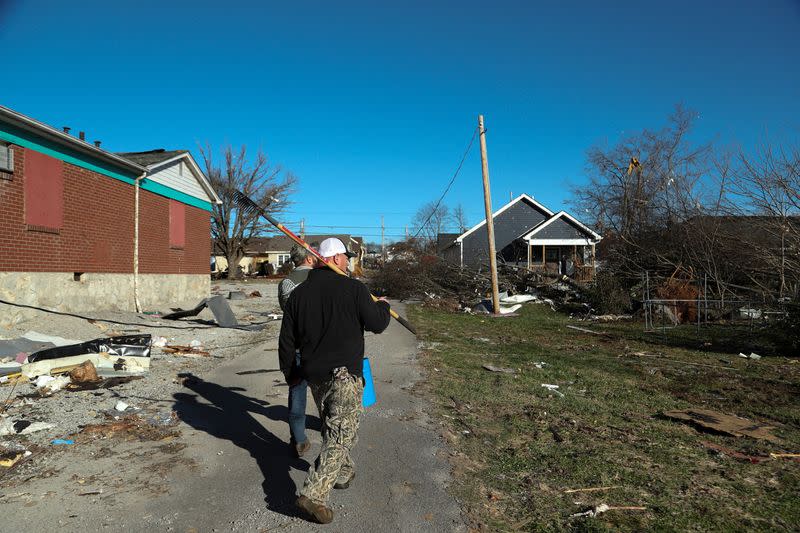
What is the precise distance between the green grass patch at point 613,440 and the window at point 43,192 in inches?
Result: 354

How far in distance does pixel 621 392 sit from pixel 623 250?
16.2m

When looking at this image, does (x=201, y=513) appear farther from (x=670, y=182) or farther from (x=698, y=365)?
(x=670, y=182)

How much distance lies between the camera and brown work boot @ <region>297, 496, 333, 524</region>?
3.30m

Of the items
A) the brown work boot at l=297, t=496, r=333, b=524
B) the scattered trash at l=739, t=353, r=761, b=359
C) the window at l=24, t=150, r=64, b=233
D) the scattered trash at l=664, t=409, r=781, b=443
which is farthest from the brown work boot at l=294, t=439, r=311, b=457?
the window at l=24, t=150, r=64, b=233

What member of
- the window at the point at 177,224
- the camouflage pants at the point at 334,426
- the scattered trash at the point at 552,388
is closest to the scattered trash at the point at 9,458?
the camouflage pants at the point at 334,426

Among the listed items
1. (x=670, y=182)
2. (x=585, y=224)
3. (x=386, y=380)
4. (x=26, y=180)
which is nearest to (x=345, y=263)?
(x=386, y=380)

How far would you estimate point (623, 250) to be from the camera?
22.0 meters

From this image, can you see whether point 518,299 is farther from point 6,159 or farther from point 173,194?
point 6,159

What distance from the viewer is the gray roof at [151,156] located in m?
17.0

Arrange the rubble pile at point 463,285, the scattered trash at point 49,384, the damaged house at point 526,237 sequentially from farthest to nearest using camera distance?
the damaged house at point 526,237, the rubble pile at point 463,285, the scattered trash at point 49,384

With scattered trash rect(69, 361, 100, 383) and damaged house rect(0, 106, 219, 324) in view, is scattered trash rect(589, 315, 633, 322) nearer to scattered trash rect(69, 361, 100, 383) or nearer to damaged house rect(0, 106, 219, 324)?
damaged house rect(0, 106, 219, 324)

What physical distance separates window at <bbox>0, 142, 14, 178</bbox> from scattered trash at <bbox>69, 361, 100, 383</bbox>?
592 cm

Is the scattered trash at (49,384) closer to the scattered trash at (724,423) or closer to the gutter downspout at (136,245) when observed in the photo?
the scattered trash at (724,423)

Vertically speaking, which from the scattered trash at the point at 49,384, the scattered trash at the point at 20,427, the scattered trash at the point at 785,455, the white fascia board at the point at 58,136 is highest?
the white fascia board at the point at 58,136
